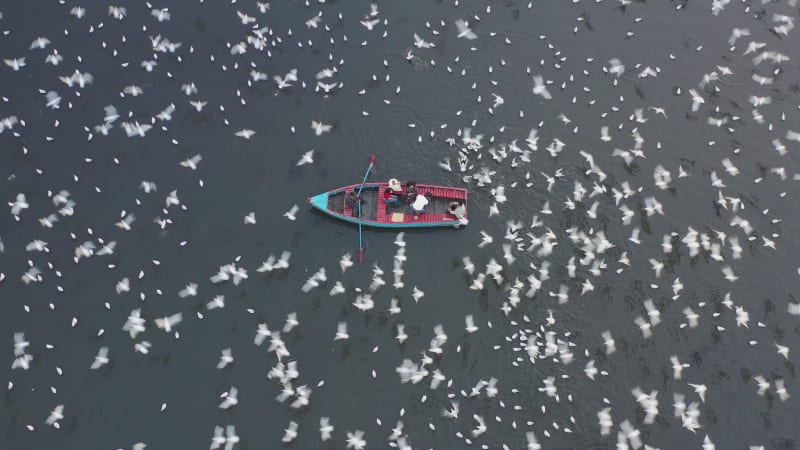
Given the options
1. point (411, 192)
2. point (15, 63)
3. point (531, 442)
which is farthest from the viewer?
point (15, 63)

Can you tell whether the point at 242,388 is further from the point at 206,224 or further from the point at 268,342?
the point at 206,224

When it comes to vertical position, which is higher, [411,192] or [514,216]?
[411,192]

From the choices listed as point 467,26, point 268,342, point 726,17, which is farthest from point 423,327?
point 726,17

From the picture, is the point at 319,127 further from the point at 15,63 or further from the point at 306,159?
the point at 15,63

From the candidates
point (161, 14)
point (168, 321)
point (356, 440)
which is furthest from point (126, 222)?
point (356, 440)

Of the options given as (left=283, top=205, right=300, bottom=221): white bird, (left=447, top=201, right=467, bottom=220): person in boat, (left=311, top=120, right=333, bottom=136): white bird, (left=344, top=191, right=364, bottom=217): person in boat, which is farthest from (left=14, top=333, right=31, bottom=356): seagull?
(left=447, top=201, right=467, bottom=220): person in boat

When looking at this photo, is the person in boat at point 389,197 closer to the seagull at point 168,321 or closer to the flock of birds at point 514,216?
the flock of birds at point 514,216

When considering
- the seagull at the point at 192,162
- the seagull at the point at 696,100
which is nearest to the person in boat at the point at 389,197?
the seagull at the point at 192,162
